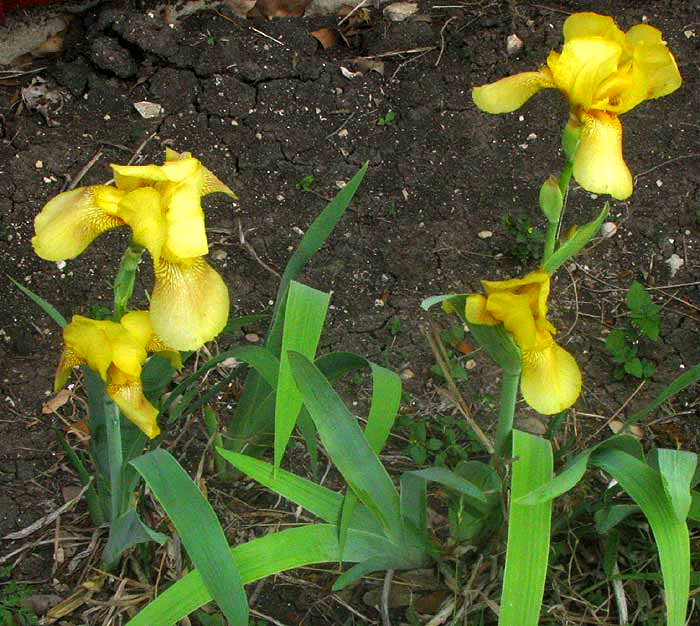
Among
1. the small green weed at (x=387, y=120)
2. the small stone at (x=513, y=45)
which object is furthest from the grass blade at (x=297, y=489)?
the small stone at (x=513, y=45)

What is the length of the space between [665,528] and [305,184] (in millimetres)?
1456

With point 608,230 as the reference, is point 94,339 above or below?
above

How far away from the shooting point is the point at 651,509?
142cm

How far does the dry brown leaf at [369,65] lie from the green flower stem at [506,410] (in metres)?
1.44

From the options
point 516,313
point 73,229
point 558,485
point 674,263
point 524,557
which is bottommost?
point 674,263

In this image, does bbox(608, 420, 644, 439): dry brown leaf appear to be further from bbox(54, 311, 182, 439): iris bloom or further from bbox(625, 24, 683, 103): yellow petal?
bbox(54, 311, 182, 439): iris bloom

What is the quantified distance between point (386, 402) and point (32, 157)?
58.0 inches

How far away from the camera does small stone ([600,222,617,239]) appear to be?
2508 mm

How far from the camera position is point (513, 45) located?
280 centimetres

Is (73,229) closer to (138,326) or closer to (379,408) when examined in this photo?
(138,326)

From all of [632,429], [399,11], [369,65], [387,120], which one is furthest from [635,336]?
[399,11]

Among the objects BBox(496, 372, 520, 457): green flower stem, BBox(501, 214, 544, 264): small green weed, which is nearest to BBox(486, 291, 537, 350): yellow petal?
BBox(496, 372, 520, 457): green flower stem

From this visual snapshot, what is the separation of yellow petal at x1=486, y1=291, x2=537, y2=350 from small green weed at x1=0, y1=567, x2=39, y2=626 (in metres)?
1.15

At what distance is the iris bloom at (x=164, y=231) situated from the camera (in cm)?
121
